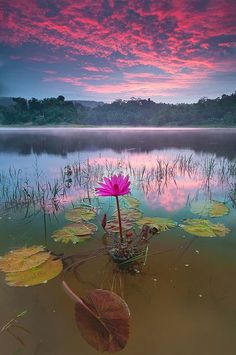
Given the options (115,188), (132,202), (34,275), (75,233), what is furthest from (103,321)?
(132,202)

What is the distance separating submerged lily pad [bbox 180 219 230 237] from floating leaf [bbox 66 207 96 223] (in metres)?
1.19

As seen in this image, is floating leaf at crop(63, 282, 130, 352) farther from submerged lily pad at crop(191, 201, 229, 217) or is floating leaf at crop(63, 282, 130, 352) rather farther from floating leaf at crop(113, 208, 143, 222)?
submerged lily pad at crop(191, 201, 229, 217)

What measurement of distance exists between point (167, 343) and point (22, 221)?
256 centimetres

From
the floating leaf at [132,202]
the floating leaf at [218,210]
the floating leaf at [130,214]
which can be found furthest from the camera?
the floating leaf at [132,202]

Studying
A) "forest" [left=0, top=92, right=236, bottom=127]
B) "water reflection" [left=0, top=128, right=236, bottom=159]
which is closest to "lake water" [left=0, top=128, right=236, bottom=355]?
"water reflection" [left=0, top=128, right=236, bottom=159]

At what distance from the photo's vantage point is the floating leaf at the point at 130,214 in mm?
3260

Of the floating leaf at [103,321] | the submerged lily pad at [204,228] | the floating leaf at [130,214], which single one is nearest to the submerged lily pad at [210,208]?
the submerged lily pad at [204,228]

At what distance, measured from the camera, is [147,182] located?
232 inches

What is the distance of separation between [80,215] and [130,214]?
26.7 inches

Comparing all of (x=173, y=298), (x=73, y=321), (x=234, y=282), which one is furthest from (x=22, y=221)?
(x=234, y=282)

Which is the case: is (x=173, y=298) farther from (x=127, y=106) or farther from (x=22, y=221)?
(x=127, y=106)

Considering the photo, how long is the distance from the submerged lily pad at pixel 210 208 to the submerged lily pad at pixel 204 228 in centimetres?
37

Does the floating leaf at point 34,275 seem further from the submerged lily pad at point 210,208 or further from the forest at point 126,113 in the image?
the forest at point 126,113

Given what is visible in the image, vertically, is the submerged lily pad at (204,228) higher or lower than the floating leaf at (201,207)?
higher
